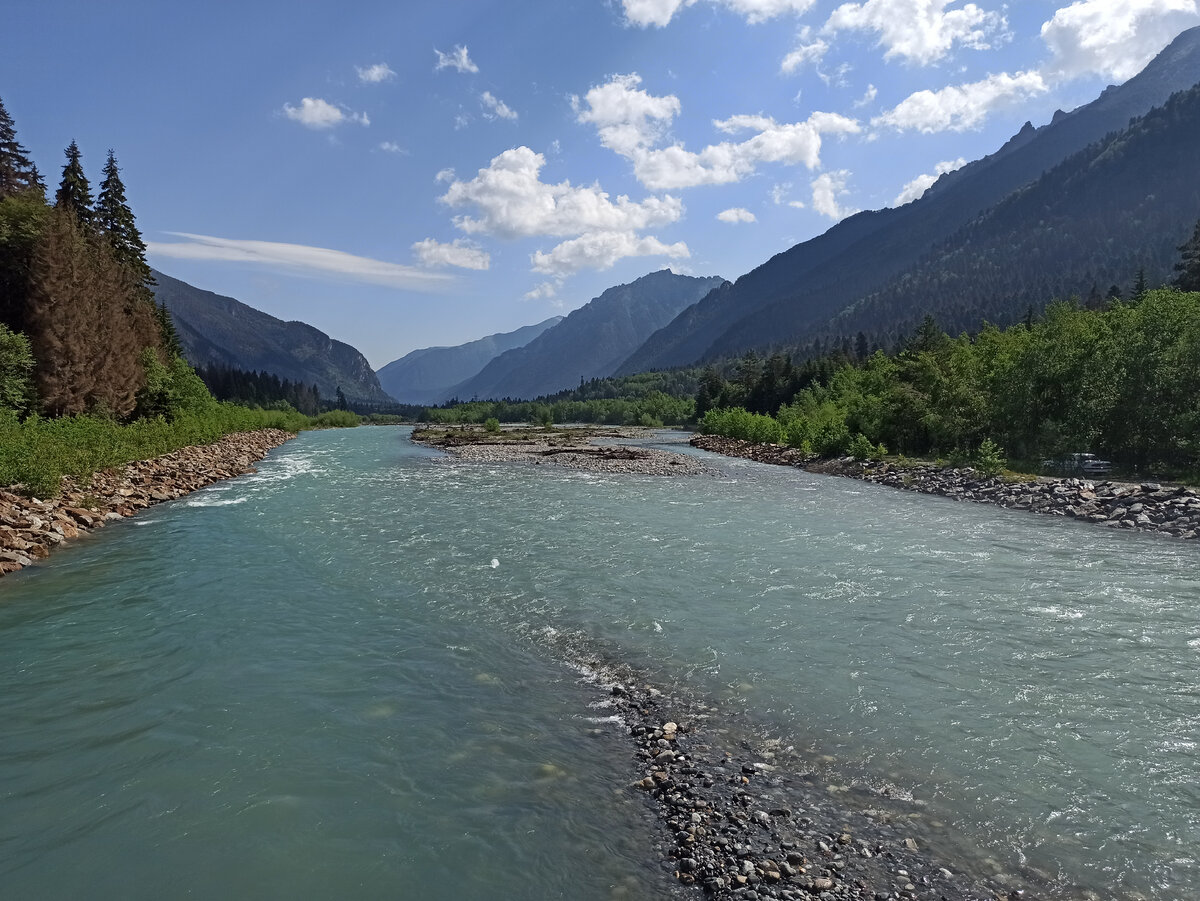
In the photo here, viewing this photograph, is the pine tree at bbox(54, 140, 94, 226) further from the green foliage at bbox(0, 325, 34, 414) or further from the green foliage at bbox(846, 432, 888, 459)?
the green foliage at bbox(846, 432, 888, 459)

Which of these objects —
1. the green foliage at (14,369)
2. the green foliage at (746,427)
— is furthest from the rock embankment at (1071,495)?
the green foliage at (14,369)

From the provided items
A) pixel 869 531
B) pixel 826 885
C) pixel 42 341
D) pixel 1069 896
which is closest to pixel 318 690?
pixel 826 885

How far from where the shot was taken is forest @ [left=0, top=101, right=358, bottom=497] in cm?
2768

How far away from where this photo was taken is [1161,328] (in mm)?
29297

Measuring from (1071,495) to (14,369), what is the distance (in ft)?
160

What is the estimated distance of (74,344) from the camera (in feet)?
126

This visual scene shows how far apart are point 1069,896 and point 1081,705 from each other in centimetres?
425

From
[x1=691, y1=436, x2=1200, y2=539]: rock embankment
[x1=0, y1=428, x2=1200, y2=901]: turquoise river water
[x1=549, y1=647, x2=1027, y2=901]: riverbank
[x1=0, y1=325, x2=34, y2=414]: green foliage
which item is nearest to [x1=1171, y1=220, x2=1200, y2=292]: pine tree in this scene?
[x1=691, y1=436, x2=1200, y2=539]: rock embankment

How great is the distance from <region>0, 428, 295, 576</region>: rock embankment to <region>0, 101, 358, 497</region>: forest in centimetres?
85

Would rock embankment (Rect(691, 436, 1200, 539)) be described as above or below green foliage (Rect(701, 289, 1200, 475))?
below

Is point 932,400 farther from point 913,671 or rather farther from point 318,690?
point 318,690

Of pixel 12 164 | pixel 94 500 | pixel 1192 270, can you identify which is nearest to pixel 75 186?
pixel 12 164

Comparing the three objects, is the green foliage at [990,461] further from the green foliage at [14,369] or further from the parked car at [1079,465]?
the green foliage at [14,369]

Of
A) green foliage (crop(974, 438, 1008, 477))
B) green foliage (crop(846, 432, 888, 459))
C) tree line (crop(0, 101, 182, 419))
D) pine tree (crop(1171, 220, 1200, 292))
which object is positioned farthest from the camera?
pine tree (crop(1171, 220, 1200, 292))
